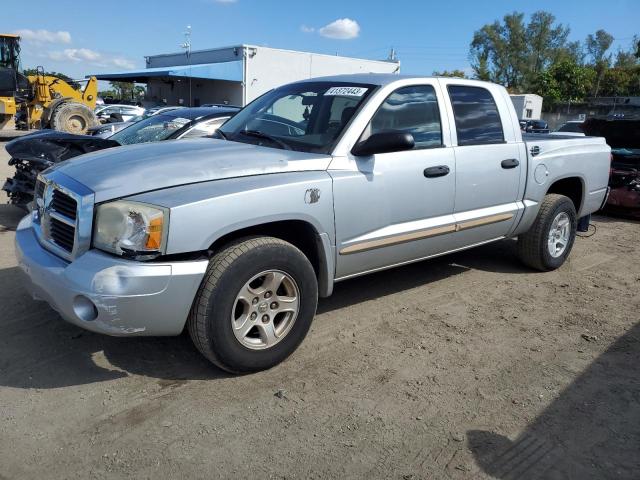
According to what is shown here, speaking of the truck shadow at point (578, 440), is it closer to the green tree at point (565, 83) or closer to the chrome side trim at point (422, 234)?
the chrome side trim at point (422, 234)

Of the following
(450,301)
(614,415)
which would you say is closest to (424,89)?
(450,301)

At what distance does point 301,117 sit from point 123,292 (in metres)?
2.08

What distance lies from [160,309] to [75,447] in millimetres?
777

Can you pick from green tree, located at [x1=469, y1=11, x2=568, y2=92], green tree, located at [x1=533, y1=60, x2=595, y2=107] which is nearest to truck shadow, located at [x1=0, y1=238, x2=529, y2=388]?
green tree, located at [x1=533, y1=60, x2=595, y2=107]

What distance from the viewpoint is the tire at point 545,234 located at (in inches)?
213

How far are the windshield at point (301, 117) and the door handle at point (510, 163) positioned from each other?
1.49 meters

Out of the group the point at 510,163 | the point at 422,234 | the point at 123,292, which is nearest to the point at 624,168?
the point at 510,163

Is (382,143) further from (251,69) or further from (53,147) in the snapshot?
(251,69)

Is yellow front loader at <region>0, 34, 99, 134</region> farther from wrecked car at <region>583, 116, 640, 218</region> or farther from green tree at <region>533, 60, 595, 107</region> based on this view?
green tree at <region>533, 60, 595, 107</region>

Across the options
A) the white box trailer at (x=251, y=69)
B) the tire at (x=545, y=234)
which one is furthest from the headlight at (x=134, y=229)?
the white box trailer at (x=251, y=69)

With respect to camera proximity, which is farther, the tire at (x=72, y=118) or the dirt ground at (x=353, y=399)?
the tire at (x=72, y=118)

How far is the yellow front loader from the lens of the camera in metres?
18.2

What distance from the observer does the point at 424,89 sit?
14.2 ft

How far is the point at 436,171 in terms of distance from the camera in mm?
4188
